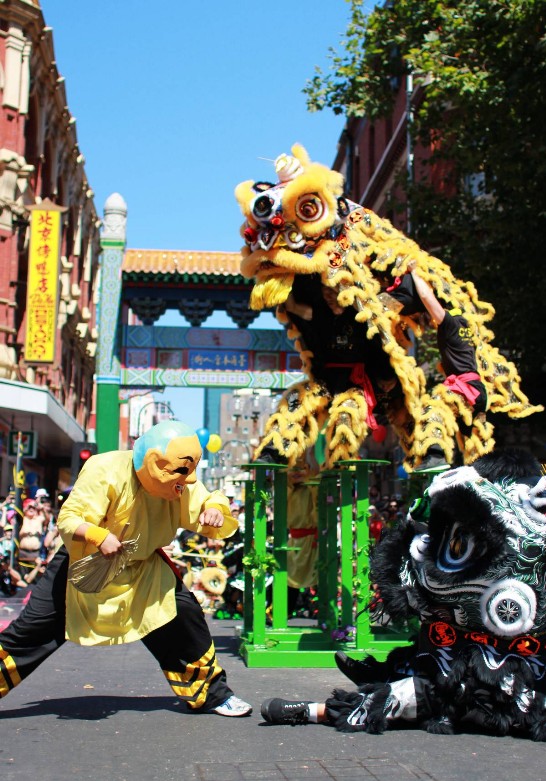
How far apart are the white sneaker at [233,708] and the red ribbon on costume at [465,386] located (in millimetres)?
2594

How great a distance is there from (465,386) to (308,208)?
156 centimetres

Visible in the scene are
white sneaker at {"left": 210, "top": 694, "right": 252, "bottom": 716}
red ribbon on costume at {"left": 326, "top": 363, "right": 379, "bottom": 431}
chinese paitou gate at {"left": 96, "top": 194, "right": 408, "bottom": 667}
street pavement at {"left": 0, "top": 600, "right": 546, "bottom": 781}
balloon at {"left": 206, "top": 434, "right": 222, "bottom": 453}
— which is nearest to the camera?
street pavement at {"left": 0, "top": 600, "right": 546, "bottom": 781}

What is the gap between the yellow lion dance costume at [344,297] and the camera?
250 inches

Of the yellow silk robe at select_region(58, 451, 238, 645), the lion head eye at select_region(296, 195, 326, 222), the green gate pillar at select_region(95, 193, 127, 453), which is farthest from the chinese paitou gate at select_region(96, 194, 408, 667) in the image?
the yellow silk robe at select_region(58, 451, 238, 645)

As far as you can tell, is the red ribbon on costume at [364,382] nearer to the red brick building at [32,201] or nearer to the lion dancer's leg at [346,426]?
the lion dancer's leg at [346,426]

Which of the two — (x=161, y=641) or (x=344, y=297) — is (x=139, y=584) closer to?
(x=161, y=641)

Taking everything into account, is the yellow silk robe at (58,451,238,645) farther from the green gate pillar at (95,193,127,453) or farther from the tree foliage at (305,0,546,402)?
the green gate pillar at (95,193,127,453)

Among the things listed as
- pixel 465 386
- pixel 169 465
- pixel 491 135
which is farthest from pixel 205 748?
pixel 491 135

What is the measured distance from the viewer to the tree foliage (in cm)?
1149

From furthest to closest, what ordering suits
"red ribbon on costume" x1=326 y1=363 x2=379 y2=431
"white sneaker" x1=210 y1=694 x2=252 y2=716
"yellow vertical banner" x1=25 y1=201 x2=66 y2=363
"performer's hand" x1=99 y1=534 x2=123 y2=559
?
1. "yellow vertical banner" x1=25 y1=201 x2=66 y2=363
2. "red ribbon on costume" x1=326 y1=363 x2=379 y2=431
3. "white sneaker" x1=210 y1=694 x2=252 y2=716
4. "performer's hand" x1=99 y1=534 x2=123 y2=559

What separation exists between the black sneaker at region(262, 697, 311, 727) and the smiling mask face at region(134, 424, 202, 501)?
1072mm

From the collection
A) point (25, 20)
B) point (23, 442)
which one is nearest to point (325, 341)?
point (23, 442)

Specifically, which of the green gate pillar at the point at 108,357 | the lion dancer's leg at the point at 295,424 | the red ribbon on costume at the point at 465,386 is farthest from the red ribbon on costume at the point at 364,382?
the green gate pillar at the point at 108,357

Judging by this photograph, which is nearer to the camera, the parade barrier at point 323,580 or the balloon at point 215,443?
the balloon at point 215,443
